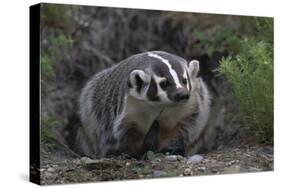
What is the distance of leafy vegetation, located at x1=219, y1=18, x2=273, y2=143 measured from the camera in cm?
542

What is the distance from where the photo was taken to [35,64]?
4.75m

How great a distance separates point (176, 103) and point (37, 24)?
110cm

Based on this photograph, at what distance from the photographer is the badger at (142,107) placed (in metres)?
4.88

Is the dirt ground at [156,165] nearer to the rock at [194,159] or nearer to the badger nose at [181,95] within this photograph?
the rock at [194,159]

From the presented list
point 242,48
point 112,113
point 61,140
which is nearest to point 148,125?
point 112,113

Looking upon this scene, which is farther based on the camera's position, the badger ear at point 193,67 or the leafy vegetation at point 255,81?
the leafy vegetation at point 255,81

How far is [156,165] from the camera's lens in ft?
16.6

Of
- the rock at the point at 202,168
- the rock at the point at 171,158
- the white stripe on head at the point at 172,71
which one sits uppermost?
the white stripe on head at the point at 172,71

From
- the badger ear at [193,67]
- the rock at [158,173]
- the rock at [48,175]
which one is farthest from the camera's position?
the badger ear at [193,67]

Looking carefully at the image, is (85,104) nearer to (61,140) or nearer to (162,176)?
(61,140)

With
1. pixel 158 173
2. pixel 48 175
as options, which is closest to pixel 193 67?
pixel 158 173

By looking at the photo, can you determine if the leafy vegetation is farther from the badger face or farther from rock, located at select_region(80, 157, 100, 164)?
rock, located at select_region(80, 157, 100, 164)

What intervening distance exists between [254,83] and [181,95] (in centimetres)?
84

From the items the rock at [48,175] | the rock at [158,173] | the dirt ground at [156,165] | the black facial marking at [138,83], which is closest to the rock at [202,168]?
the dirt ground at [156,165]
